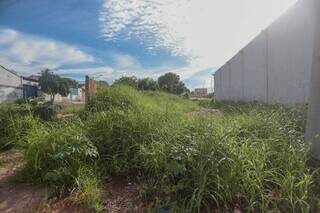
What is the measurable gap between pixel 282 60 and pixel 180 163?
745 centimetres

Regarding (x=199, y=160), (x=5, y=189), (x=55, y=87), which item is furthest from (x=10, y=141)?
(x=55, y=87)

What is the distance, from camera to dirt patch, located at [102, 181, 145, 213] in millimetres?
2285

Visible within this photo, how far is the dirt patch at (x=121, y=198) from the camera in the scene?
229cm

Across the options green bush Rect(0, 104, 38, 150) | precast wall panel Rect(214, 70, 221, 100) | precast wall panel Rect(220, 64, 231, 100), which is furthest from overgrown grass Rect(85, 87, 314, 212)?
precast wall panel Rect(214, 70, 221, 100)

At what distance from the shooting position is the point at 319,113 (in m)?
2.88

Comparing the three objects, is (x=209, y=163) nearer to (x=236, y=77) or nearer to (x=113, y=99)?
(x=113, y=99)

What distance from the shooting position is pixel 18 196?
2.61 meters

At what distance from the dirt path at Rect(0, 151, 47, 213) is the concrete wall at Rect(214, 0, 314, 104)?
4.96 meters

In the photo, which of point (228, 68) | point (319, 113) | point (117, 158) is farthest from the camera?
point (228, 68)

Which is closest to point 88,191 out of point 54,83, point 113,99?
point 113,99

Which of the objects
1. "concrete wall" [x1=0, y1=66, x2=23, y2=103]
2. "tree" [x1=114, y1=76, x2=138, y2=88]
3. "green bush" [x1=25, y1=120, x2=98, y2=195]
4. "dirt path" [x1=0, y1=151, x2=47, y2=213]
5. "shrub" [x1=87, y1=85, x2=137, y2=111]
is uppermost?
"concrete wall" [x1=0, y1=66, x2=23, y2=103]

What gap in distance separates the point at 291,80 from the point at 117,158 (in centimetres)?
666

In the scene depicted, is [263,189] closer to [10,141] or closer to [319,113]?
[319,113]

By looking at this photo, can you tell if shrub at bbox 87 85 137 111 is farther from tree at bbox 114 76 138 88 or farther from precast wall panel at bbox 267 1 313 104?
precast wall panel at bbox 267 1 313 104
